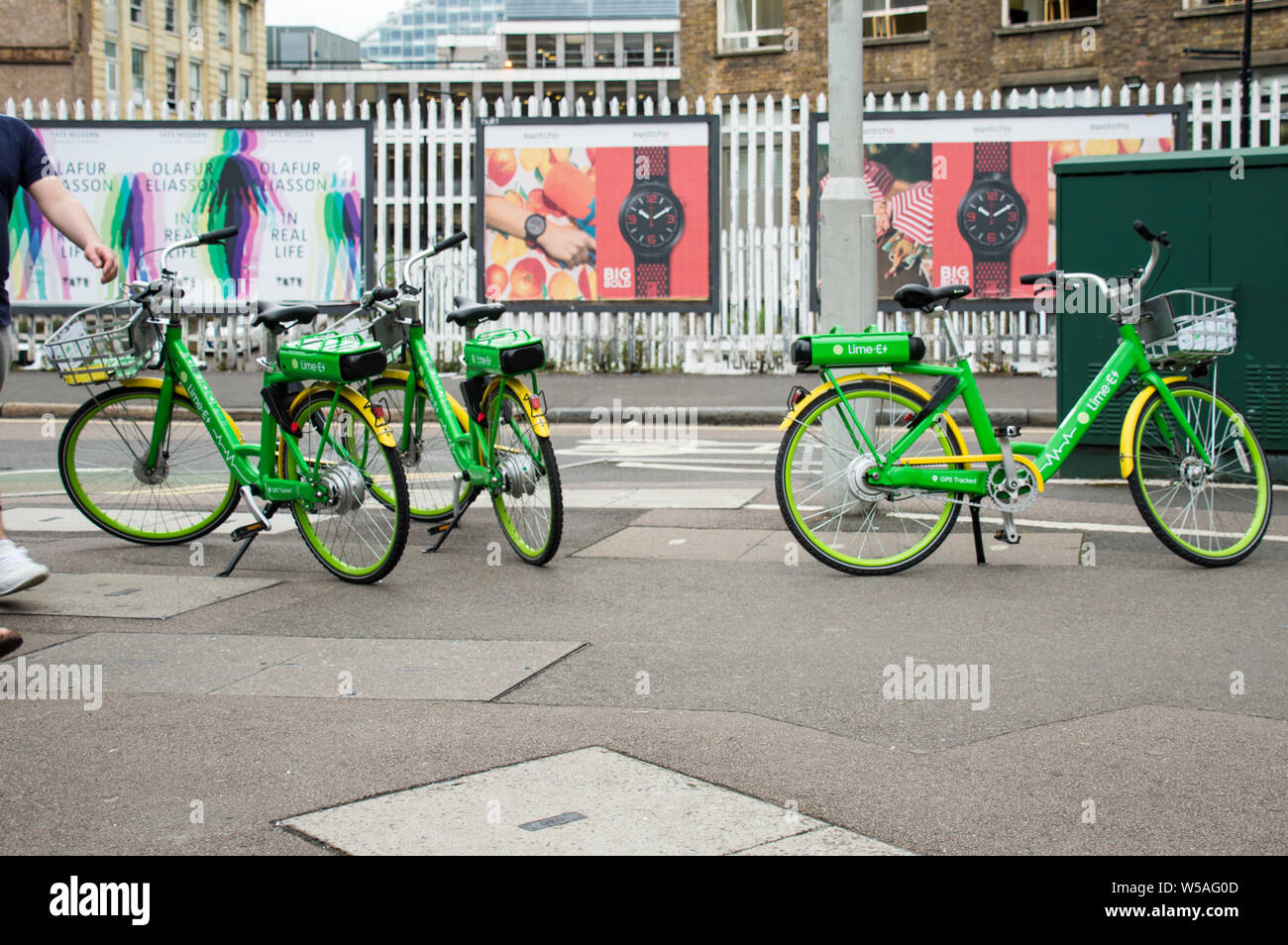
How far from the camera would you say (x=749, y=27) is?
33531mm

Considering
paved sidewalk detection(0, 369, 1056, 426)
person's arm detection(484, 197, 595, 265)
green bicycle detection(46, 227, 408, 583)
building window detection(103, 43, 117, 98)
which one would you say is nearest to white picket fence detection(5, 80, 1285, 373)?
paved sidewalk detection(0, 369, 1056, 426)

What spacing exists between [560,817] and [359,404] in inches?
123

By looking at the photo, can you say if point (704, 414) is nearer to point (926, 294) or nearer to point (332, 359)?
point (926, 294)

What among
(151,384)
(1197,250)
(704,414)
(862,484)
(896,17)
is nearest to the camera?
(862,484)

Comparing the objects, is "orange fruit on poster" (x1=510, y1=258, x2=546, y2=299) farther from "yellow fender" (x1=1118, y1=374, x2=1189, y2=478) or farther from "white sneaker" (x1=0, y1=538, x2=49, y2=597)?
"white sneaker" (x1=0, y1=538, x2=49, y2=597)

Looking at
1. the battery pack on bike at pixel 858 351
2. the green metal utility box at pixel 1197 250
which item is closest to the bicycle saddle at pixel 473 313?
the battery pack on bike at pixel 858 351

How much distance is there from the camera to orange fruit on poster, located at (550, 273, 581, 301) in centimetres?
1684

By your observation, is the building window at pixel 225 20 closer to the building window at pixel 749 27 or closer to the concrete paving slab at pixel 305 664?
the building window at pixel 749 27

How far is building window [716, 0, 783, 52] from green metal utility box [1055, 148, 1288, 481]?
1014 inches

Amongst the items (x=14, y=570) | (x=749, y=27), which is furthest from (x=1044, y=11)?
(x=14, y=570)

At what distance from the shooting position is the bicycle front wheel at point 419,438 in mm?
7008

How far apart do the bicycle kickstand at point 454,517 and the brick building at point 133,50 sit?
30.6 metres
